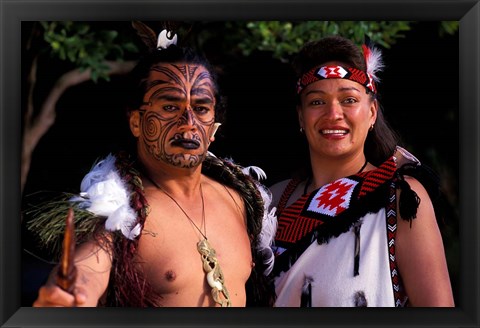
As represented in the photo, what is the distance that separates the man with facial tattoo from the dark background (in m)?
0.40

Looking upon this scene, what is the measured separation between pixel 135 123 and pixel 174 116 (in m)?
0.19

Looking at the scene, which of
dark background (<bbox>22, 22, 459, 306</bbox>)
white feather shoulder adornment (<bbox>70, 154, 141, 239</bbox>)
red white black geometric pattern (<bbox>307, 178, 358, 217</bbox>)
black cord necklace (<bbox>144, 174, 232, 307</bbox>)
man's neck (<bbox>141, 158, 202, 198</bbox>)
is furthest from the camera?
dark background (<bbox>22, 22, 459, 306</bbox>)

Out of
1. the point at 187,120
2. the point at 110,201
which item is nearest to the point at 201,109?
the point at 187,120

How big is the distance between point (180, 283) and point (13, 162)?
1.02 metres

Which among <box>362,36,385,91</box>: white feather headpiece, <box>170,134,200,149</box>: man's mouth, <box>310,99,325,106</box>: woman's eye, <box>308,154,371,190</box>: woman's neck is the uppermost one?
Result: <box>362,36,385,91</box>: white feather headpiece

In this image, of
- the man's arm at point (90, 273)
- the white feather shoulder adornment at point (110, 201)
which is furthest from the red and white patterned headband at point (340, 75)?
the man's arm at point (90, 273)

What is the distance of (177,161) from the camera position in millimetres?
3680

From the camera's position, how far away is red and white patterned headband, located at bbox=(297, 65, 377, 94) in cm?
386

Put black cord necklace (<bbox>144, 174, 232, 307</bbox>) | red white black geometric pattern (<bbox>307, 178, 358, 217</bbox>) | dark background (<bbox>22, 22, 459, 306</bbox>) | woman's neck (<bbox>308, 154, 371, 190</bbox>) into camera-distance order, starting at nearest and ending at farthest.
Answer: black cord necklace (<bbox>144, 174, 232, 307</bbox>) → red white black geometric pattern (<bbox>307, 178, 358, 217</bbox>) → woman's neck (<bbox>308, 154, 371, 190</bbox>) → dark background (<bbox>22, 22, 459, 306</bbox>)

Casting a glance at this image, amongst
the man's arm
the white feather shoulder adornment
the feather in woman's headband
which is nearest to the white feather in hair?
the feather in woman's headband

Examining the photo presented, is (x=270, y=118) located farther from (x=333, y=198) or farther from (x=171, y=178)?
(x=171, y=178)

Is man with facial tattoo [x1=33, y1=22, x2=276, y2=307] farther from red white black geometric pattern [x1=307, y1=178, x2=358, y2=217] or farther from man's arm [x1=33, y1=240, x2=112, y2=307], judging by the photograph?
red white black geometric pattern [x1=307, y1=178, x2=358, y2=217]
